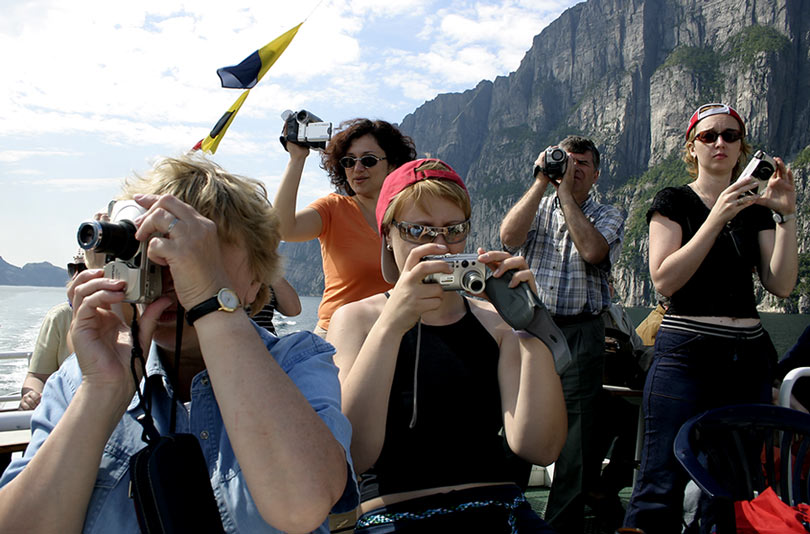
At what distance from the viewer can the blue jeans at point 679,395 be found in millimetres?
2406

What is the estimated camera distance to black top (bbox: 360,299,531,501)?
5.42 ft

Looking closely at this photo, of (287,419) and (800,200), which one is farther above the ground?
(800,200)

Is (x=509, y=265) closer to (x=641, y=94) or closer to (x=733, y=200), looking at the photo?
(x=733, y=200)

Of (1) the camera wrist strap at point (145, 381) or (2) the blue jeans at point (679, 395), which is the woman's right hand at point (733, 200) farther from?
(1) the camera wrist strap at point (145, 381)

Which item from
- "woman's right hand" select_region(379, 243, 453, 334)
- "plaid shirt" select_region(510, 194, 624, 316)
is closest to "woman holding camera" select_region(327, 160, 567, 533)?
"woman's right hand" select_region(379, 243, 453, 334)

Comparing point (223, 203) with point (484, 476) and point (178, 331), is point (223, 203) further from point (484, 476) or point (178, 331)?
point (484, 476)

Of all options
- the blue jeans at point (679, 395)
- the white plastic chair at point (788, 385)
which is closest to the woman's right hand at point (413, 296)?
the blue jeans at point (679, 395)

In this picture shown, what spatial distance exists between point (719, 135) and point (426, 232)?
1.95 metres

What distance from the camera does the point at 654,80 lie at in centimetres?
11681

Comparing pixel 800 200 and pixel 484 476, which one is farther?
pixel 800 200

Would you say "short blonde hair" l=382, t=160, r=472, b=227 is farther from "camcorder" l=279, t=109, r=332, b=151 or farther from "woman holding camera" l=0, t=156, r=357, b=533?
"camcorder" l=279, t=109, r=332, b=151

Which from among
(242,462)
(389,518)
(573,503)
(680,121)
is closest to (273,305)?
(573,503)

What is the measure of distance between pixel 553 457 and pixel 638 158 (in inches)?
5152

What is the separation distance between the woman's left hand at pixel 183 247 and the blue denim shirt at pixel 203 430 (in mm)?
282
